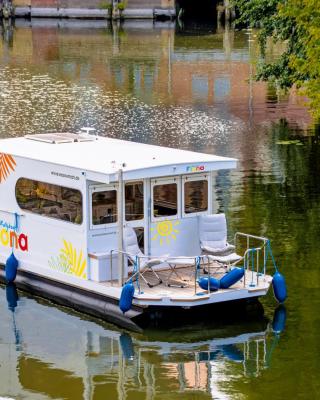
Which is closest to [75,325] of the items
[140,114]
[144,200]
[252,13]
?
[144,200]

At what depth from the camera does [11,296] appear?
89.9ft

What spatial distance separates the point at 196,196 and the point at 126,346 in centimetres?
435

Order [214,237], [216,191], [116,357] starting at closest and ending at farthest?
[116,357]
[214,237]
[216,191]

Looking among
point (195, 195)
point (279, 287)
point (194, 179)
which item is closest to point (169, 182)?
point (194, 179)

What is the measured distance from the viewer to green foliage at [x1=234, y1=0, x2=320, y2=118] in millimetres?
35656

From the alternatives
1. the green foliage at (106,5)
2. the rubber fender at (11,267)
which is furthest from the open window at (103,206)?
the green foliage at (106,5)

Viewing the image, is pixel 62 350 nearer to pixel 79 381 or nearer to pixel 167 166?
pixel 79 381

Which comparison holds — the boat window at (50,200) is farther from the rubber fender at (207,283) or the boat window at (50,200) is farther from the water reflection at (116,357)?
the rubber fender at (207,283)

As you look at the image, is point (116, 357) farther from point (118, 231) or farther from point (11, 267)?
point (11, 267)

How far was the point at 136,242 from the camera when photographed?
25.7 meters

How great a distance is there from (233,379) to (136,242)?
4.48 m

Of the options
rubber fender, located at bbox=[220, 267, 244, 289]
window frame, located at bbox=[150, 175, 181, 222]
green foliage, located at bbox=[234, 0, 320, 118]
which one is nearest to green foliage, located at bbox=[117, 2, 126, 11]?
green foliage, located at bbox=[234, 0, 320, 118]

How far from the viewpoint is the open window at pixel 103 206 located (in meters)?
25.8

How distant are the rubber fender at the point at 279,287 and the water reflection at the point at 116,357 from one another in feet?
2.15
